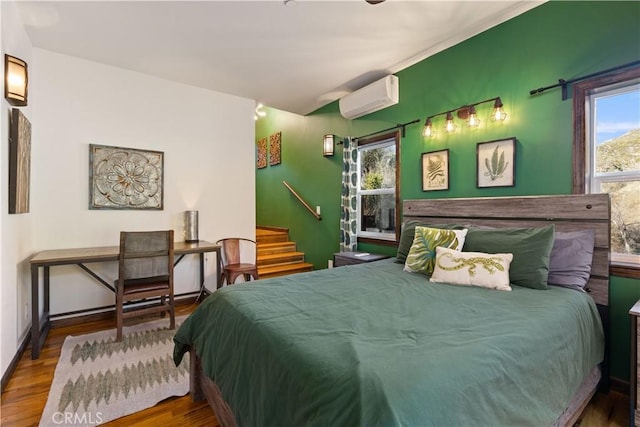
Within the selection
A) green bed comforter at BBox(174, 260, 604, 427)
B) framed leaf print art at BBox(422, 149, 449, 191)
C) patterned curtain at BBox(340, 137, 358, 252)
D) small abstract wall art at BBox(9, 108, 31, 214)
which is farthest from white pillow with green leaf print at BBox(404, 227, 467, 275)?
small abstract wall art at BBox(9, 108, 31, 214)

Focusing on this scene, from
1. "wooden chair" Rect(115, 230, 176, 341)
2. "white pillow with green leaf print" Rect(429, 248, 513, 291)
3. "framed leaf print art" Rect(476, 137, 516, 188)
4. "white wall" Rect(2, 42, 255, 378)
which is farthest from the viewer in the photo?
"white wall" Rect(2, 42, 255, 378)

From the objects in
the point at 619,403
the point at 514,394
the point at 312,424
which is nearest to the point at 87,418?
the point at 312,424

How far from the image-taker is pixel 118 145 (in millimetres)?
3369

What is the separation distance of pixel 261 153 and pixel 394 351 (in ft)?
19.1

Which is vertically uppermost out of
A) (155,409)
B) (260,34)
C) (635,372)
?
(260,34)

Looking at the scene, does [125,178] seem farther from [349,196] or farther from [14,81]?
[349,196]

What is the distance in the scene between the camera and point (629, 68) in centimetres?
189

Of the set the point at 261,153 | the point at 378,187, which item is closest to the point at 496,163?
the point at 378,187

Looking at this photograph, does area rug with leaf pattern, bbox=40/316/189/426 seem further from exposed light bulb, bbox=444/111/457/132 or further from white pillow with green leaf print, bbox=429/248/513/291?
exposed light bulb, bbox=444/111/457/132

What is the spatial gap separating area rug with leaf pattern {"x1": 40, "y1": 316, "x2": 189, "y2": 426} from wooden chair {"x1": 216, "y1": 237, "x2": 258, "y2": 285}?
0.97 meters

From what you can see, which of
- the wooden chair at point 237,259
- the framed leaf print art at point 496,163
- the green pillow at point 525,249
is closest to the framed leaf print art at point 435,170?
the framed leaf print art at point 496,163

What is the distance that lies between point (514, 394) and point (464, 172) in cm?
213

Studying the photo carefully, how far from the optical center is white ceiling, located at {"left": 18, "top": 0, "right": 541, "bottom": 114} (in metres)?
2.34

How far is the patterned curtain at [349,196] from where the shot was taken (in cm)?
Result: 390
